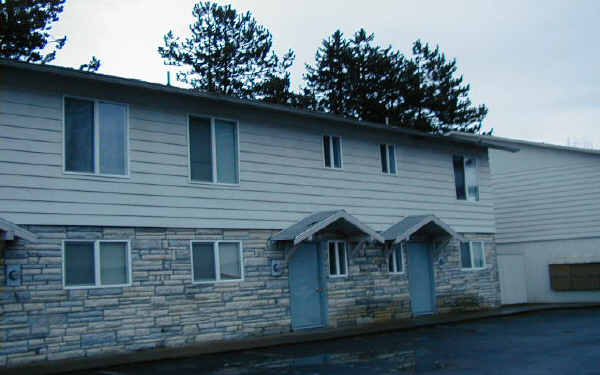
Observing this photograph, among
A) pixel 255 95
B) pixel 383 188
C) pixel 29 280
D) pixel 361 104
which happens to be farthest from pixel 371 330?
pixel 361 104

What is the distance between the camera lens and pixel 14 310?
12.2m

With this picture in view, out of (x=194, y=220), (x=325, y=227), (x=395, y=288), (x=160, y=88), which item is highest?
(x=160, y=88)

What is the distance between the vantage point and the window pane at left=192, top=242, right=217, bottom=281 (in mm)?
15000

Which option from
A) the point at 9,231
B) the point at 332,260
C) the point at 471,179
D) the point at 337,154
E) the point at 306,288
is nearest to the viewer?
the point at 9,231

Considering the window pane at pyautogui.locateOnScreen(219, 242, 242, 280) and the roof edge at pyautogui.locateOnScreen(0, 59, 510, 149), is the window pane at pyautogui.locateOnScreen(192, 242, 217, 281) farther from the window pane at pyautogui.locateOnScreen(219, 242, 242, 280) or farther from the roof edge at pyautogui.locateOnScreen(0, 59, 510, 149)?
the roof edge at pyautogui.locateOnScreen(0, 59, 510, 149)

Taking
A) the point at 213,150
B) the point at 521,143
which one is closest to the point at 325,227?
the point at 213,150

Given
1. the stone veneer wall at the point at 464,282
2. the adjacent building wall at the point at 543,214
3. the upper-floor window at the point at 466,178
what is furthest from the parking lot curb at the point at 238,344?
the adjacent building wall at the point at 543,214

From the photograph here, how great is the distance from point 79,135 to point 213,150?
3.18 meters

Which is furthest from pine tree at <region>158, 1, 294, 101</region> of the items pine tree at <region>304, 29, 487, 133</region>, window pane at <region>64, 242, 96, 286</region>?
window pane at <region>64, 242, 96, 286</region>

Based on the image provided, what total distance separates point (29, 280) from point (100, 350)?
193 centimetres

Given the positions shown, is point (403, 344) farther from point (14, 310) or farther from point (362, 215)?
point (14, 310)

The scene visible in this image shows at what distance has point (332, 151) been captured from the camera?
18.5 m

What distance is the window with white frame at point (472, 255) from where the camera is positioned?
21844 millimetres

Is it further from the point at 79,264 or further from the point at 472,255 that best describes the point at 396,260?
the point at 79,264
